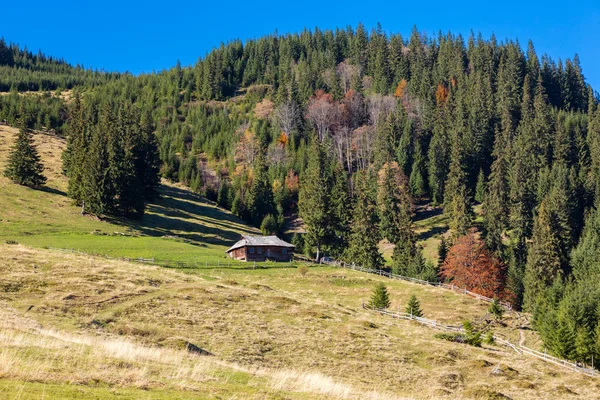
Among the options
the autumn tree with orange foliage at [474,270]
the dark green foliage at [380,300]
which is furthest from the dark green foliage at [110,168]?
the autumn tree with orange foliage at [474,270]

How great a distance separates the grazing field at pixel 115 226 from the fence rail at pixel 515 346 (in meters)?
27.7

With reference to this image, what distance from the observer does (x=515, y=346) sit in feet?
160

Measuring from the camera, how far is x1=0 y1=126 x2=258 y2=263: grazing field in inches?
2788

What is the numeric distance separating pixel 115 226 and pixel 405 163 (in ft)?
252

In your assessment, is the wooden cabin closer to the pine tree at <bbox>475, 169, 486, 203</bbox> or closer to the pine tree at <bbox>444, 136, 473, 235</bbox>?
the pine tree at <bbox>444, 136, 473, 235</bbox>

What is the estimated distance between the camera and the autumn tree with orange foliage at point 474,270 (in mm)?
80000

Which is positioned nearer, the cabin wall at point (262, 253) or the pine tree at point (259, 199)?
the cabin wall at point (262, 253)

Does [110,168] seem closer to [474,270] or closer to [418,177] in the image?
[474,270]

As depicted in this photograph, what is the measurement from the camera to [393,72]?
7736 inches

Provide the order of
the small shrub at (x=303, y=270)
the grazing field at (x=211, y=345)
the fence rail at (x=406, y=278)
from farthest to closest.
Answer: the fence rail at (x=406, y=278), the small shrub at (x=303, y=270), the grazing field at (x=211, y=345)

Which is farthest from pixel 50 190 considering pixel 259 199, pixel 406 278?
pixel 406 278

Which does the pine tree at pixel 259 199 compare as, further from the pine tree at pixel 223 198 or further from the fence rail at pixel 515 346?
the fence rail at pixel 515 346

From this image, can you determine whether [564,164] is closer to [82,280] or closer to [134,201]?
[134,201]

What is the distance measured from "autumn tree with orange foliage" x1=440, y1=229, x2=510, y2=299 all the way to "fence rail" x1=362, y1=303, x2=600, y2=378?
27.7 meters
